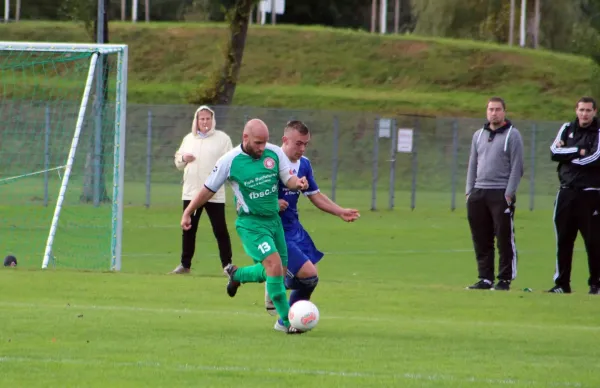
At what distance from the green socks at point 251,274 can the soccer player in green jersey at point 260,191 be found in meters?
0.01

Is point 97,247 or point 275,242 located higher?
point 275,242

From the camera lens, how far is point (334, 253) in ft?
66.5

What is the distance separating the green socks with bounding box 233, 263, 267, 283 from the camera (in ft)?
33.7

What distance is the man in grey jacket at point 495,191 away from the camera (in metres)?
14.1

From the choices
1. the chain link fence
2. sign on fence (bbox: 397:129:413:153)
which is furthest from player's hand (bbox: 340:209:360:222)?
sign on fence (bbox: 397:129:413:153)

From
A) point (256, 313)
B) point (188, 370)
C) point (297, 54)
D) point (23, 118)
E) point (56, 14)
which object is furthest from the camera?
point (56, 14)

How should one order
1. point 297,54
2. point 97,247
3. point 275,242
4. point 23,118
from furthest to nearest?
1. point 297,54
2. point 23,118
3. point 97,247
4. point 275,242

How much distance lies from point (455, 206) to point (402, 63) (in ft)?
79.1

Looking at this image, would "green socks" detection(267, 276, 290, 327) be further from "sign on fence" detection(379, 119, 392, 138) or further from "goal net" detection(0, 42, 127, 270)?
"sign on fence" detection(379, 119, 392, 138)

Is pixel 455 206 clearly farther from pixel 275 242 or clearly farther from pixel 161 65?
pixel 161 65

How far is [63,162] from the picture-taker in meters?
30.8

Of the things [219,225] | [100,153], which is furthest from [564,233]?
[100,153]

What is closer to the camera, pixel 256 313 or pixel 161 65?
pixel 256 313

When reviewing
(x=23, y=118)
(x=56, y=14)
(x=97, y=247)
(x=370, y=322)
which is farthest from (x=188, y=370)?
(x=56, y=14)
